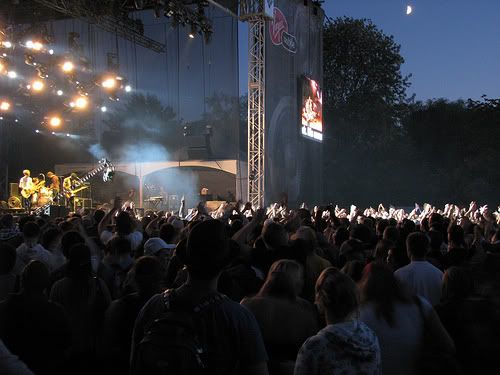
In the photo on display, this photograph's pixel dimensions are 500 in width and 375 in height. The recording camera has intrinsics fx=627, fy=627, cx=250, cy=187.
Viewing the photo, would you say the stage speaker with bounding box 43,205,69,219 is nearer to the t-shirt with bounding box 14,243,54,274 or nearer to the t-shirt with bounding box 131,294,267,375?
the t-shirt with bounding box 14,243,54,274

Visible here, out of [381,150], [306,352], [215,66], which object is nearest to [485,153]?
[381,150]

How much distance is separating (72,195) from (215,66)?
776cm

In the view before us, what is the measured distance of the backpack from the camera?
2.13m

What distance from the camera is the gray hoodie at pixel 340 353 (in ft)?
8.93

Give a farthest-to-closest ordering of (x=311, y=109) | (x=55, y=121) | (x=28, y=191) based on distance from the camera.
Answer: (x=311, y=109), (x=55, y=121), (x=28, y=191)

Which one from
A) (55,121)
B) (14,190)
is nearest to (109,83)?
(55,121)

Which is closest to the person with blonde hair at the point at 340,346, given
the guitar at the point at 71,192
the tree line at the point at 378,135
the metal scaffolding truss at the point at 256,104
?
the metal scaffolding truss at the point at 256,104

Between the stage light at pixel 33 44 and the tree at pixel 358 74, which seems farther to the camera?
the tree at pixel 358 74

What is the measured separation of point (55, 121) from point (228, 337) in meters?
23.2

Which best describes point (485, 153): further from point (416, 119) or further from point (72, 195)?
point (72, 195)

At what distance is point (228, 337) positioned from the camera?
2334mm

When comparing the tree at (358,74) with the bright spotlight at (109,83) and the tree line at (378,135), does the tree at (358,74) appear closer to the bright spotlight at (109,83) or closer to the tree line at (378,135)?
the tree line at (378,135)

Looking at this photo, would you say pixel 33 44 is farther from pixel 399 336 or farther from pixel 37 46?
pixel 399 336

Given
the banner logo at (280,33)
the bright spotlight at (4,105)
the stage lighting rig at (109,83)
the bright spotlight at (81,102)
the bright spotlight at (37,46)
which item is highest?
the banner logo at (280,33)
